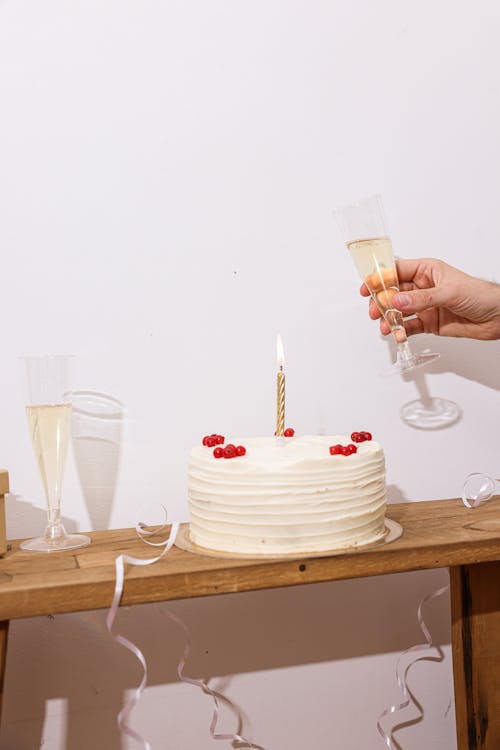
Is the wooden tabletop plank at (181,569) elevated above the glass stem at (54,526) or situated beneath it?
situated beneath

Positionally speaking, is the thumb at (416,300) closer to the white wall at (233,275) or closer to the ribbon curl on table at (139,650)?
the white wall at (233,275)

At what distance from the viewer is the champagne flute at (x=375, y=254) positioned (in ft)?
3.99

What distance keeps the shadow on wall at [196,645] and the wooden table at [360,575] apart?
19 cm

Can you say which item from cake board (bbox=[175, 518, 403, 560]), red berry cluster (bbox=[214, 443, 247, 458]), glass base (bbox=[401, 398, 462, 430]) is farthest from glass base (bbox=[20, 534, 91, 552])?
glass base (bbox=[401, 398, 462, 430])

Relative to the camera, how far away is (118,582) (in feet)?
3.14

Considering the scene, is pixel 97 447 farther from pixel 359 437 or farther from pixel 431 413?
pixel 431 413

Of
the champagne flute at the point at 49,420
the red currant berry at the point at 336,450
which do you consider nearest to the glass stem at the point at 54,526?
the champagne flute at the point at 49,420

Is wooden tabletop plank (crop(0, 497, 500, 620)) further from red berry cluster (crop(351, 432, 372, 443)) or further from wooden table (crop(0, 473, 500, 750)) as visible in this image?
red berry cluster (crop(351, 432, 372, 443))

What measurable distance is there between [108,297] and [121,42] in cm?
44

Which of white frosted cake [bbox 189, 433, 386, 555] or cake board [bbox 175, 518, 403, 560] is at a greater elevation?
white frosted cake [bbox 189, 433, 386, 555]

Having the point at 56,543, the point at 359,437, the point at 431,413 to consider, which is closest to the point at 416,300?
the point at 359,437

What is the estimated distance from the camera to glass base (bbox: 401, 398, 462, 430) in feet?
5.00

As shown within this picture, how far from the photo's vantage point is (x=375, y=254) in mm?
1221

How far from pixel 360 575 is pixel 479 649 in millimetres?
452
